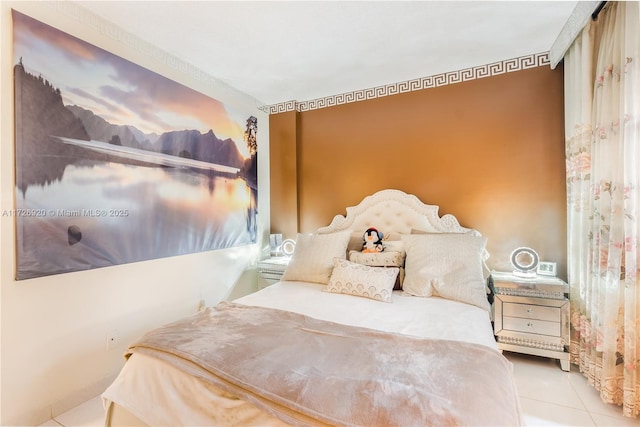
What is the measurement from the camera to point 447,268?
214 centimetres

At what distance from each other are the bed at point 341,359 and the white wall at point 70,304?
0.77 meters

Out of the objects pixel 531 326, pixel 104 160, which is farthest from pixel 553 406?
pixel 104 160

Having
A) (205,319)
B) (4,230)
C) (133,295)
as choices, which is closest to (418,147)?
(205,319)

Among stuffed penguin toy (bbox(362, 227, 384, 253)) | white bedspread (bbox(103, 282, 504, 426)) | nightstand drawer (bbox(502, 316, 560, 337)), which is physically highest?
stuffed penguin toy (bbox(362, 227, 384, 253))

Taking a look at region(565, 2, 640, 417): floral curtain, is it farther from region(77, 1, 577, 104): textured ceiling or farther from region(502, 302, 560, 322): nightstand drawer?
region(77, 1, 577, 104): textured ceiling

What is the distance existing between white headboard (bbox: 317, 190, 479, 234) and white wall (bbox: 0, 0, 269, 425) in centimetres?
163

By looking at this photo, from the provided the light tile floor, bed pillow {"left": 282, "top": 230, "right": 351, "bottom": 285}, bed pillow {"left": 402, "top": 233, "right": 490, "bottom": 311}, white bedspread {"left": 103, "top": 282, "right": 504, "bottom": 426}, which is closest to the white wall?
the light tile floor

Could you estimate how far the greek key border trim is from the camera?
8.37 feet

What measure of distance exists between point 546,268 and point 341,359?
2.20m

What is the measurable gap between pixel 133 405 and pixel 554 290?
2739 millimetres

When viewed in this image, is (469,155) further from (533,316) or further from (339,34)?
(339,34)

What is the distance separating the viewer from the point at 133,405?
120 cm

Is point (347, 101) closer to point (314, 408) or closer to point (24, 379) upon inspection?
point (314, 408)

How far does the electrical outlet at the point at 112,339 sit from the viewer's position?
6.56 ft
